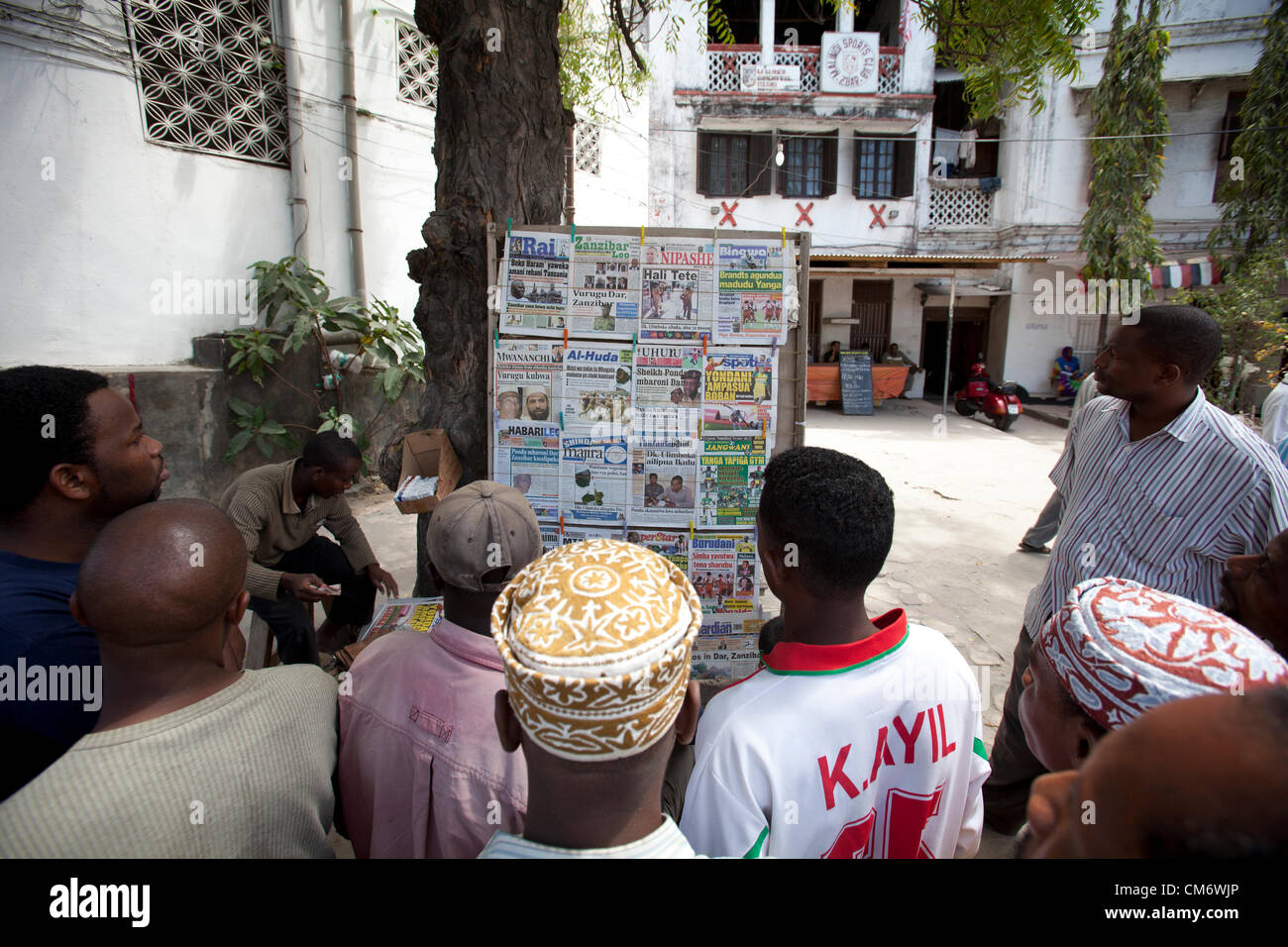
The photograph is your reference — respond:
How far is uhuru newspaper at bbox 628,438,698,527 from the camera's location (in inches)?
113

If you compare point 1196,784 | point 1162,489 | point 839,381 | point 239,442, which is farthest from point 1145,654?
point 839,381

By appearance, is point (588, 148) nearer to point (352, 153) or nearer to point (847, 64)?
point (352, 153)

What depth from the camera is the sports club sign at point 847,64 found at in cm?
1479

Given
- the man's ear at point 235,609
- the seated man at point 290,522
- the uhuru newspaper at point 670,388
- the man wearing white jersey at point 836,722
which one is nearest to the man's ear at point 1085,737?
the man wearing white jersey at point 836,722

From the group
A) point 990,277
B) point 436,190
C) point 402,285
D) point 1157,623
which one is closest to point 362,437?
point 402,285

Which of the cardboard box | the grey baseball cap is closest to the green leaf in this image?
the cardboard box

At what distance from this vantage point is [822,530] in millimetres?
1316

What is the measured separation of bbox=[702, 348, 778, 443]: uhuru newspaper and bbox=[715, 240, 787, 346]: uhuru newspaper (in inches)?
3.3

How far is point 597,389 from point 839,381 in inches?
491

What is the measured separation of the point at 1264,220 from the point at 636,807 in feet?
53.3

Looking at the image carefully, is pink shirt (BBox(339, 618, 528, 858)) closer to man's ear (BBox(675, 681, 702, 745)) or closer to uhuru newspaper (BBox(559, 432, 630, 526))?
man's ear (BBox(675, 681, 702, 745))

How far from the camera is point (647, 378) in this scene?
284 cm

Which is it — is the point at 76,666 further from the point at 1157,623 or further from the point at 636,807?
the point at 1157,623

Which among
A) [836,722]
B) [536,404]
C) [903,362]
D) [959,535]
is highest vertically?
[903,362]
